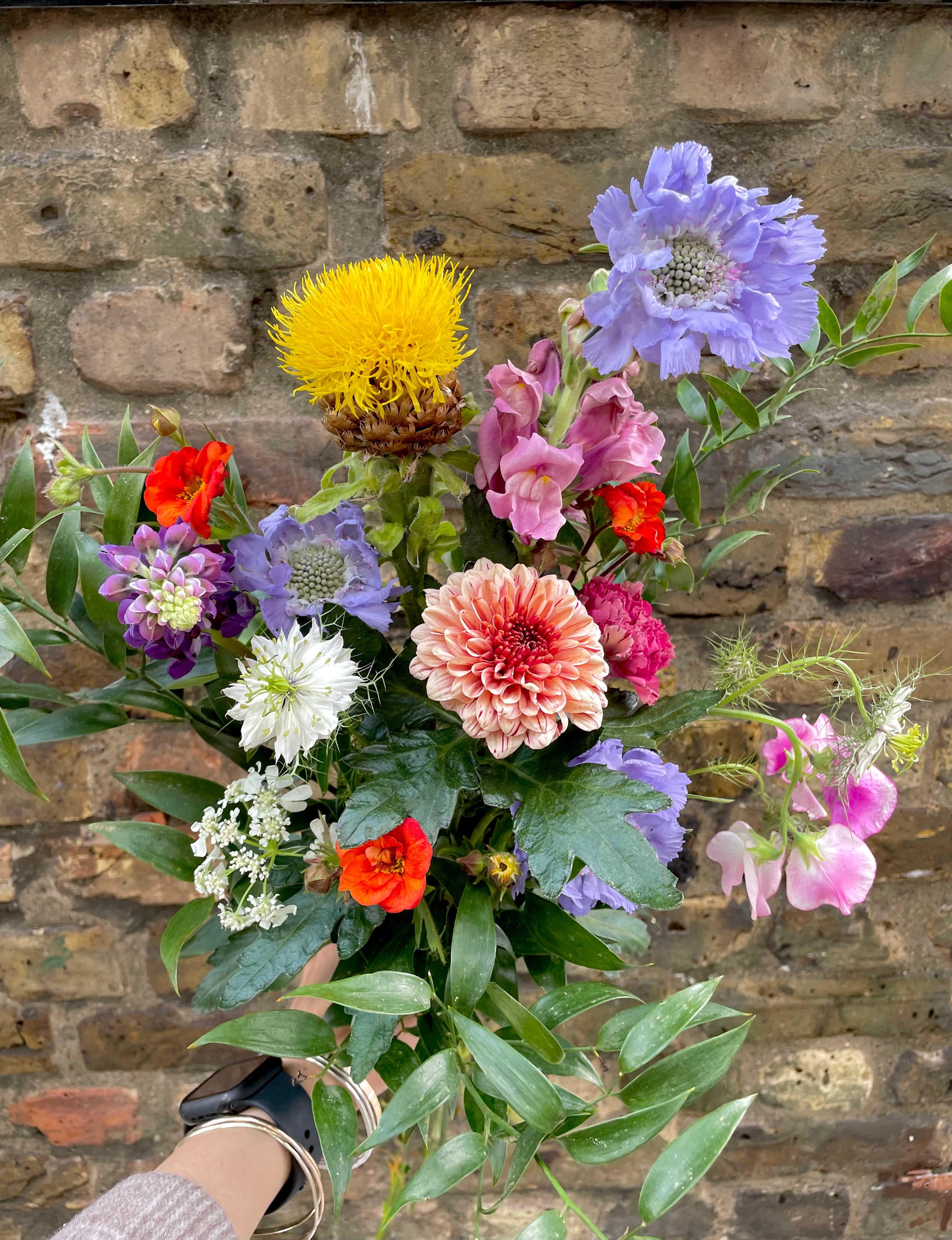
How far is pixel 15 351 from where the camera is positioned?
772 millimetres

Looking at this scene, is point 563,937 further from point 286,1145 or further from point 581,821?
point 286,1145

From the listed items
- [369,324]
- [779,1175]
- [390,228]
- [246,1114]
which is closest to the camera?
[369,324]

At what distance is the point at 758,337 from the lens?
43cm

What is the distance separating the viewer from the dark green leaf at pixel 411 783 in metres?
0.44

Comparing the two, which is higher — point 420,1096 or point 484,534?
point 484,534

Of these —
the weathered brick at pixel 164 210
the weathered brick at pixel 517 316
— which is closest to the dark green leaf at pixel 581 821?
the weathered brick at pixel 517 316

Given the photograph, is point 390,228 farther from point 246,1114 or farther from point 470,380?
point 246,1114

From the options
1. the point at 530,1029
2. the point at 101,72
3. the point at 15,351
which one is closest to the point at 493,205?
the point at 101,72

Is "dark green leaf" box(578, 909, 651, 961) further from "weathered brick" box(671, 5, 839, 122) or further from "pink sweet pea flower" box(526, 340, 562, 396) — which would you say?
"weathered brick" box(671, 5, 839, 122)

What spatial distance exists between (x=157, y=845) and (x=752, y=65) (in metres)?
0.81

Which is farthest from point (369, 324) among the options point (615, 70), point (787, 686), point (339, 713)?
point (787, 686)

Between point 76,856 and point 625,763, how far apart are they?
632mm

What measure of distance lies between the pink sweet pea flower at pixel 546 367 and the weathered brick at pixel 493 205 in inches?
12.7

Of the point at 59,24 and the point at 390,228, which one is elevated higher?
the point at 59,24
